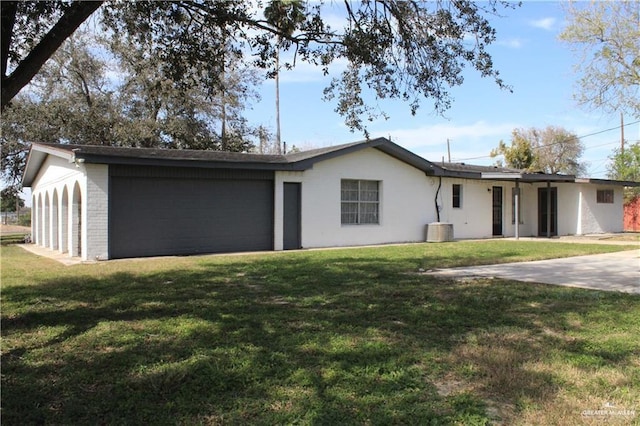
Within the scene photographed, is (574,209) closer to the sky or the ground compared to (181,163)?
closer to the ground

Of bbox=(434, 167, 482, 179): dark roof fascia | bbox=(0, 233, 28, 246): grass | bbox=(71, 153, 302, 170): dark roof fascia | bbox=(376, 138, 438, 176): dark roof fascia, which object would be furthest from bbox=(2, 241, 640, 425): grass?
bbox=(0, 233, 28, 246): grass

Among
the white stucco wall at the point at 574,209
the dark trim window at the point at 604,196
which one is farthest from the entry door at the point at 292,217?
the dark trim window at the point at 604,196

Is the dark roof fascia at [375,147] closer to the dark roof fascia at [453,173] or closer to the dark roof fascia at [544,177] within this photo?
the dark roof fascia at [453,173]

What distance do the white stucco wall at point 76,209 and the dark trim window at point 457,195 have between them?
1365 cm

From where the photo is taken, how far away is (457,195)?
20.9 m

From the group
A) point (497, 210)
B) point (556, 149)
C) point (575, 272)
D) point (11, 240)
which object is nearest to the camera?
point (575, 272)

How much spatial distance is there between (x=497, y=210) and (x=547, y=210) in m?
2.49

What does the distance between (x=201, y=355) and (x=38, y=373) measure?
4.33 ft

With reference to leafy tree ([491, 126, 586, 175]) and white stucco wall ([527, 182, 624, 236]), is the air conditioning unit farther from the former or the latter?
leafy tree ([491, 126, 586, 175])

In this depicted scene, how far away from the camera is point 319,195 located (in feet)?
54.8

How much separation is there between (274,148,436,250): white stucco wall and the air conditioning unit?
0.51m

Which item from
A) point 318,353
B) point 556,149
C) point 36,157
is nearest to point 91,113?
point 36,157

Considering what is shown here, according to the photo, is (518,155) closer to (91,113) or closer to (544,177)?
(544,177)

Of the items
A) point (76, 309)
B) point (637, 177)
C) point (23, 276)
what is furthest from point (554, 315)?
point (637, 177)
